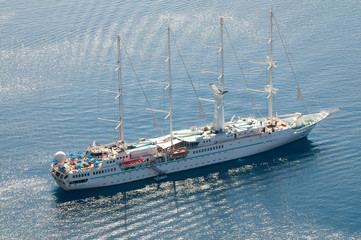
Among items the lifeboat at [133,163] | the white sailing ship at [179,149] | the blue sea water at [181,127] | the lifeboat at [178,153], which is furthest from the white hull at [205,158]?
the blue sea water at [181,127]

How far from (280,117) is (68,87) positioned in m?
62.1

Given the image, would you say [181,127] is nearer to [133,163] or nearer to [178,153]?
[178,153]

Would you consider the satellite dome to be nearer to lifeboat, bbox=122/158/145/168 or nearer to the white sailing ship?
the white sailing ship

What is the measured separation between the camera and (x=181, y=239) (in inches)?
4176

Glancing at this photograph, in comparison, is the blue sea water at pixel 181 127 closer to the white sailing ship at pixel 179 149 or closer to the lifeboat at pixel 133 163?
the white sailing ship at pixel 179 149

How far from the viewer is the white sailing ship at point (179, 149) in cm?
12625

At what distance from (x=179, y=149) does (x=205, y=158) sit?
267 inches

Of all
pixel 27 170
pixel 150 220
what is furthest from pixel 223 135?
pixel 27 170

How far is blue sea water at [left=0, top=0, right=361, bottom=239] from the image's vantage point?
111312mm

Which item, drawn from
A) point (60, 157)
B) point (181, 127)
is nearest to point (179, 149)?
point (181, 127)

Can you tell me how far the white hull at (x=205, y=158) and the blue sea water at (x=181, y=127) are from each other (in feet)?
5.58

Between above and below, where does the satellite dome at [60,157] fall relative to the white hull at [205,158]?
above

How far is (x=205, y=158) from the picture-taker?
135 metres

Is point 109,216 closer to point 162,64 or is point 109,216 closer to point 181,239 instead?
point 181,239
